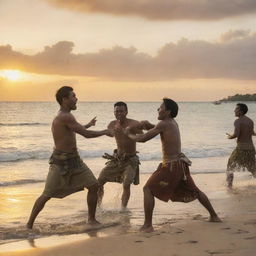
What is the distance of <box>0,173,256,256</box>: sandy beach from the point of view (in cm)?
544

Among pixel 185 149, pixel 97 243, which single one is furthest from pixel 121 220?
pixel 185 149

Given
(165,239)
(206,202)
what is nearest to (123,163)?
(206,202)

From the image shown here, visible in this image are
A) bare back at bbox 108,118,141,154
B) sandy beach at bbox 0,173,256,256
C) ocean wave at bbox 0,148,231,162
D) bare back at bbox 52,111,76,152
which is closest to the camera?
sandy beach at bbox 0,173,256,256

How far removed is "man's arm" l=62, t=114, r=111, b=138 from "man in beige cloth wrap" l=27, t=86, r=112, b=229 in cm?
4

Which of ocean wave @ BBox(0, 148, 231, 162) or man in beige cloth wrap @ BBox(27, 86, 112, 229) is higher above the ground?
man in beige cloth wrap @ BBox(27, 86, 112, 229)

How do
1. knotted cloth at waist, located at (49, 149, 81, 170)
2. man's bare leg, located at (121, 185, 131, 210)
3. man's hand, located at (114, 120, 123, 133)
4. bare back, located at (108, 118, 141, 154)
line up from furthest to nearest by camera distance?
man's bare leg, located at (121, 185, 131, 210) → bare back, located at (108, 118, 141, 154) → man's hand, located at (114, 120, 123, 133) → knotted cloth at waist, located at (49, 149, 81, 170)

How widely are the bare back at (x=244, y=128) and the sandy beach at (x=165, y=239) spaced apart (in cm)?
268

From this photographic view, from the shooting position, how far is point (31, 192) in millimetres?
10977

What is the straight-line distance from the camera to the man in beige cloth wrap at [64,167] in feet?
22.0

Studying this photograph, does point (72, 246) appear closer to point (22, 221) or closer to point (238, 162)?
point (22, 221)

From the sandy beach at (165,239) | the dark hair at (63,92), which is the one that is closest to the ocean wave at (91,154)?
the sandy beach at (165,239)

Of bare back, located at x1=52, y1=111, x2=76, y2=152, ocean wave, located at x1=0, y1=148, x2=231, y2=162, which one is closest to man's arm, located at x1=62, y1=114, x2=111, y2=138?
bare back, located at x1=52, y1=111, x2=76, y2=152

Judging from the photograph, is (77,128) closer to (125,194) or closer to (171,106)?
(171,106)

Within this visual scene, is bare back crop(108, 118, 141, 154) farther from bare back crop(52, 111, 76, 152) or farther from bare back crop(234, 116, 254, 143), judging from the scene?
bare back crop(234, 116, 254, 143)
